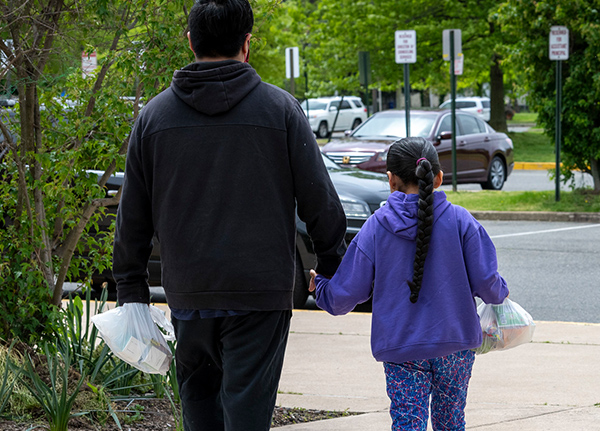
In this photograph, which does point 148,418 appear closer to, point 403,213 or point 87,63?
point 403,213

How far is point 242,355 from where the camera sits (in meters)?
2.61

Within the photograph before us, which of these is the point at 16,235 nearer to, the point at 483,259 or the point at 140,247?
the point at 140,247

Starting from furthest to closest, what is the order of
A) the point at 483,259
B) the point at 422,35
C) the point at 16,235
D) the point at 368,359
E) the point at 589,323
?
the point at 422,35
the point at 589,323
the point at 368,359
the point at 16,235
the point at 483,259

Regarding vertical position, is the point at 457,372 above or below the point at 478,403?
above

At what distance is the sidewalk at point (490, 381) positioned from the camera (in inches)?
170

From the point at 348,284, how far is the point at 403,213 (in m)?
0.31

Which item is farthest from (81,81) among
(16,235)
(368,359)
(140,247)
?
(368,359)

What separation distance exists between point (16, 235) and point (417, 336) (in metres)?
2.38

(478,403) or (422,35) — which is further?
(422,35)

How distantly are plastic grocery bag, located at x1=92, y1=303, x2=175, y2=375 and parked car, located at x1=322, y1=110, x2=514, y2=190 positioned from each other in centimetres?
1314

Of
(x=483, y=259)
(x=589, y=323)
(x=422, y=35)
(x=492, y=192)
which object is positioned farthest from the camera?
(x=422, y=35)

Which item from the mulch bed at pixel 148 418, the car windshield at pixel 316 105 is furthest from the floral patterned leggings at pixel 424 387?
the car windshield at pixel 316 105

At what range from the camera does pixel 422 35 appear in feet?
86.4

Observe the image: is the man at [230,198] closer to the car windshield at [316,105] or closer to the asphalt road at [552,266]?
the asphalt road at [552,266]
